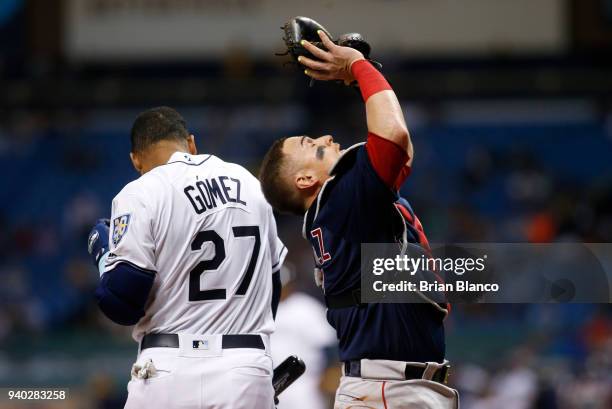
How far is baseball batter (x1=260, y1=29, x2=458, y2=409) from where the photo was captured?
12.0 feet

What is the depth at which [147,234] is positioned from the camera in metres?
4.05

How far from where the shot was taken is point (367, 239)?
3.83 metres

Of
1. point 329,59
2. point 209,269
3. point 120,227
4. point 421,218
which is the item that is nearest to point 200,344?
point 209,269

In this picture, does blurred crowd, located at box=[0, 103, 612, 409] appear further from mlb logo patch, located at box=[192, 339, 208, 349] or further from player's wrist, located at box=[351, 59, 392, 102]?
player's wrist, located at box=[351, 59, 392, 102]

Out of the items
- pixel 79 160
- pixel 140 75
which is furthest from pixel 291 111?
pixel 79 160

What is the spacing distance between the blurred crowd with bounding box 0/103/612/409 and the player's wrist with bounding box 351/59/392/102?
713 centimetres

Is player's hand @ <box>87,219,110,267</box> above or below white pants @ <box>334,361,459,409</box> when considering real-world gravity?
above

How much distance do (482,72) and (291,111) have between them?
3.76 meters

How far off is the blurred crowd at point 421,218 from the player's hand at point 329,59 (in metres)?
7.07

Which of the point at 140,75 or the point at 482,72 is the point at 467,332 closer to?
the point at 482,72

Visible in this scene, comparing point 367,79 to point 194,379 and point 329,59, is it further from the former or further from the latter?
point 194,379

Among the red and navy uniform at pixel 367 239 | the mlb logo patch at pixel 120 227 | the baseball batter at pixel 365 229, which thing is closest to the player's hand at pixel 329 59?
the baseball batter at pixel 365 229

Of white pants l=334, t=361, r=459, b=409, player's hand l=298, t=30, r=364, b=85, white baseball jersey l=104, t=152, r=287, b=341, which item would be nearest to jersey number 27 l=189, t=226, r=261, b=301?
white baseball jersey l=104, t=152, r=287, b=341

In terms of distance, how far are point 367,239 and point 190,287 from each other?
2.81 feet
